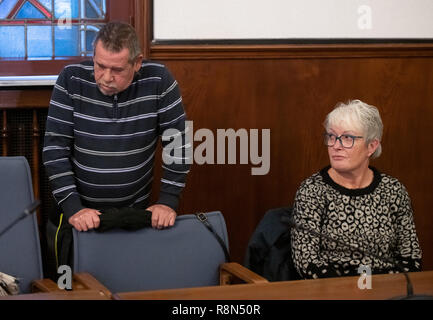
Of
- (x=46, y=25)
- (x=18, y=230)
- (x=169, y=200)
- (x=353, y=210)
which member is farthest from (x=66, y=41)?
Answer: (x=353, y=210)

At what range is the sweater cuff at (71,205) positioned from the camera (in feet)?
8.49

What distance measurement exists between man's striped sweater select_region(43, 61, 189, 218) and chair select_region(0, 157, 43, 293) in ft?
0.57

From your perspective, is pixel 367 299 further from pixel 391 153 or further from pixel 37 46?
pixel 37 46

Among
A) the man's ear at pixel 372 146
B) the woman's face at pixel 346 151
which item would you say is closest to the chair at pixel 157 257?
the woman's face at pixel 346 151

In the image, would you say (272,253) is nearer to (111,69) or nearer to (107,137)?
(107,137)

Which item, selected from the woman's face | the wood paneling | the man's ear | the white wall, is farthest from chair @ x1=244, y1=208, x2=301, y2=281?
the white wall

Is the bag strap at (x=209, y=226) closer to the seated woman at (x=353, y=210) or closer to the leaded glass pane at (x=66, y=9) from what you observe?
the seated woman at (x=353, y=210)

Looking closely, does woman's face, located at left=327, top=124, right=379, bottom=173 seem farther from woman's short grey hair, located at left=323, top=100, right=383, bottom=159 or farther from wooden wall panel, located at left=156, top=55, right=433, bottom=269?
wooden wall panel, located at left=156, top=55, right=433, bottom=269

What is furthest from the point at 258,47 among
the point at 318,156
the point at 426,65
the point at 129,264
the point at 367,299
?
the point at 367,299

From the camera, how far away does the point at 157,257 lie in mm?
2549

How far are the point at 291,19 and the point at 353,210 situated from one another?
1.31 m

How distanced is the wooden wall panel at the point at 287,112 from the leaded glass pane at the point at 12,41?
2.32 ft

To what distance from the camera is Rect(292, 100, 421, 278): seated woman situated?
2639 millimetres

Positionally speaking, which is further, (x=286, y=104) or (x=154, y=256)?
(x=286, y=104)
